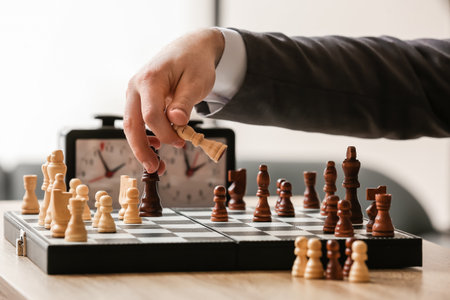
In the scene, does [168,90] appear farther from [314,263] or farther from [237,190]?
[237,190]

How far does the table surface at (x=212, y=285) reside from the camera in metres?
1.33

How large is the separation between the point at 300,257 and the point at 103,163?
3.61 ft

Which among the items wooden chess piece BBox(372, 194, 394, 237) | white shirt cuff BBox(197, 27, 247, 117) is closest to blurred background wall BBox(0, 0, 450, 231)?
white shirt cuff BBox(197, 27, 247, 117)

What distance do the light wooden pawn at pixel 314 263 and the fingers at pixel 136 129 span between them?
1.34 feet

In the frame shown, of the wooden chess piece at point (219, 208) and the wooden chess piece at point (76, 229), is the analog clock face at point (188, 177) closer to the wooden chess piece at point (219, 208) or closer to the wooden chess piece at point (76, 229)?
the wooden chess piece at point (219, 208)

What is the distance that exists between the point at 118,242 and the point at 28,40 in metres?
2.56

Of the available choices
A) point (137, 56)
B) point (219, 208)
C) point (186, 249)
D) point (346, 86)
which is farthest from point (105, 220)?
point (137, 56)

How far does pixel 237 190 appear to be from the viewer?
83.0 inches

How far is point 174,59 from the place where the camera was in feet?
5.32

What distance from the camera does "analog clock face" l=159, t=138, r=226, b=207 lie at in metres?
2.53

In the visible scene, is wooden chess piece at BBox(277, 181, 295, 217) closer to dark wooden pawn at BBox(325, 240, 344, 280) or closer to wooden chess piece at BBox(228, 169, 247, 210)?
wooden chess piece at BBox(228, 169, 247, 210)

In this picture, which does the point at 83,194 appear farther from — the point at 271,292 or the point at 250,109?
the point at 271,292

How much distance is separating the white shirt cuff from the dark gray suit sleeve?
0.6 inches

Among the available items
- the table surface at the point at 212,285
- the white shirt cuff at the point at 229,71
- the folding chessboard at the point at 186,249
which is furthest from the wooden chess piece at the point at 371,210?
the white shirt cuff at the point at 229,71
